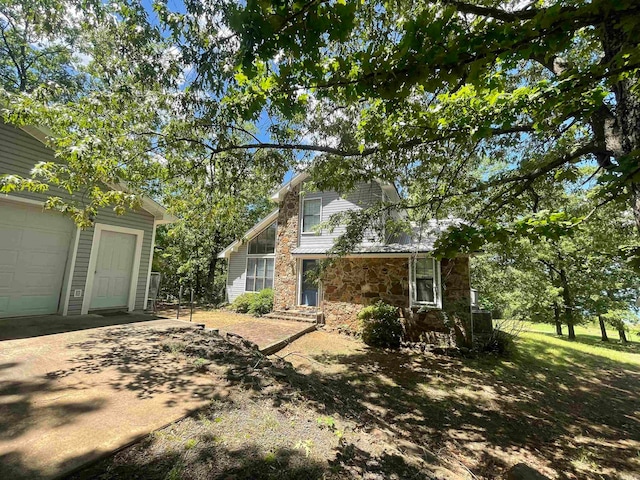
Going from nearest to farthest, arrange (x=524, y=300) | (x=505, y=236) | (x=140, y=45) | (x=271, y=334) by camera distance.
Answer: (x=505, y=236), (x=140, y=45), (x=271, y=334), (x=524, y=300)

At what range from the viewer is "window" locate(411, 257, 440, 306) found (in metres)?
8.99

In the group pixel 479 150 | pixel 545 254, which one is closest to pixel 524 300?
pixel 545 254

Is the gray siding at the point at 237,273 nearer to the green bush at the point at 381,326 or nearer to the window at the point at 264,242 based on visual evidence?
the window at the point at 264,242

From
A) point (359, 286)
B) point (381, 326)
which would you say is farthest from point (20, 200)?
point (381, 326)

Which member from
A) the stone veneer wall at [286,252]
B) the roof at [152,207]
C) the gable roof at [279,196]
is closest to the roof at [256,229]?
the gable roof at [279,196]

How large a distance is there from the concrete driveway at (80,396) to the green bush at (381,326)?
6207 millimetres

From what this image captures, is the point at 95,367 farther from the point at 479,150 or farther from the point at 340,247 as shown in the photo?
the point at 479,150

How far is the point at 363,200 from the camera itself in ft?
36.6

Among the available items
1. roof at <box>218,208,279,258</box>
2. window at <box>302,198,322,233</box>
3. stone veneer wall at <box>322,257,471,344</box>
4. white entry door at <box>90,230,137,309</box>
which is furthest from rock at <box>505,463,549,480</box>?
roof at <box>218,208,279,258</box>

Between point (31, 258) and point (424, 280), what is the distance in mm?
10447

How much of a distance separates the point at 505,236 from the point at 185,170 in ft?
18.9

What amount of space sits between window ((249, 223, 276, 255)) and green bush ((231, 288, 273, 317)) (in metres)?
2.06

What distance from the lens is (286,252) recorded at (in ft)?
40.5

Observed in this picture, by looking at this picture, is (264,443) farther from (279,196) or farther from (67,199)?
(279,196)
